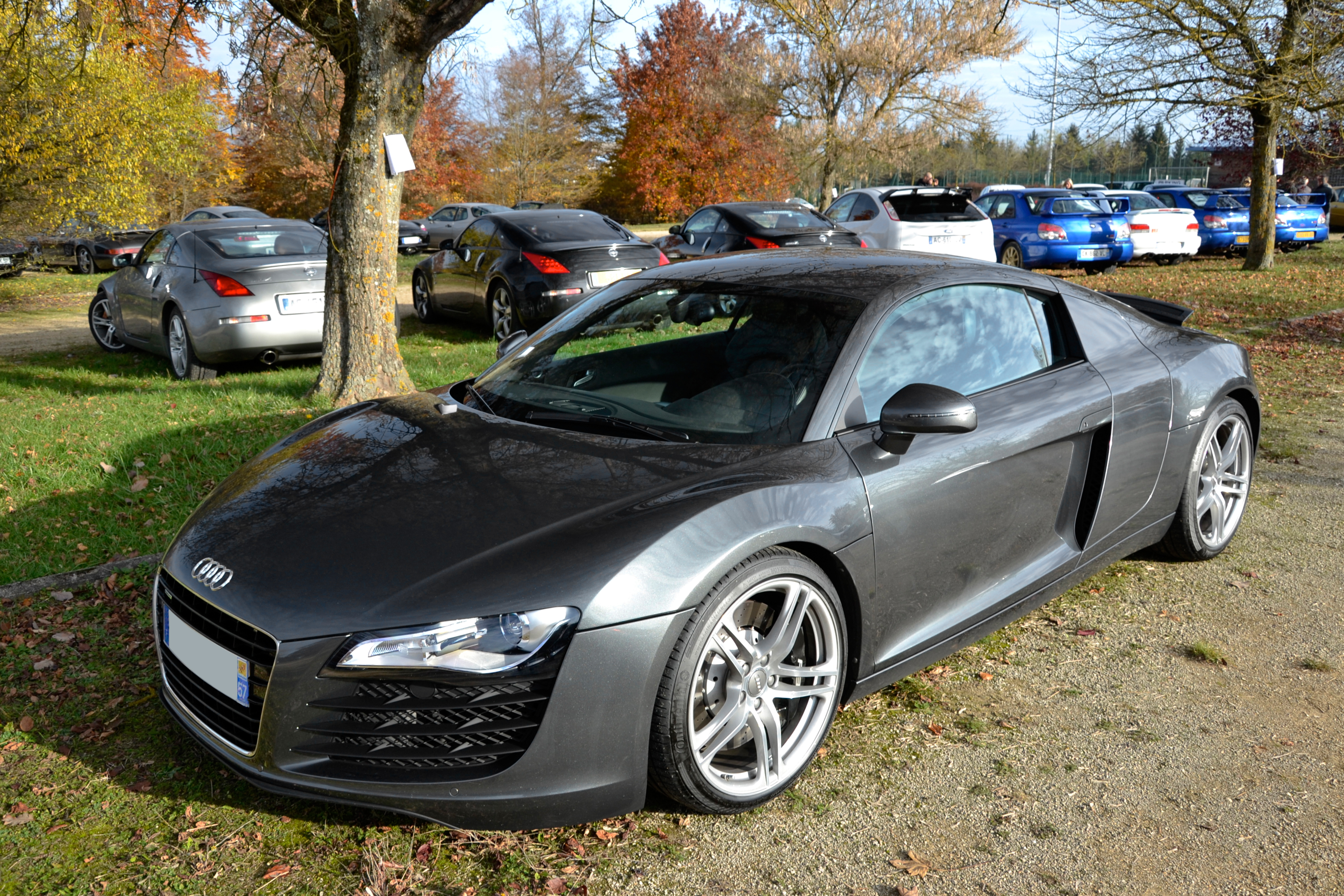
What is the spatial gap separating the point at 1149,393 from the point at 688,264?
1.89m

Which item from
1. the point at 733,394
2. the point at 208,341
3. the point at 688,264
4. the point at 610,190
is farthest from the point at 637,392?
the point at 610,190

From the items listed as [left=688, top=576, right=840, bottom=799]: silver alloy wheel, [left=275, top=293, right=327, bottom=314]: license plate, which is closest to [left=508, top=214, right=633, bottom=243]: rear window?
[left=275, top=293, right=327, bottom=314]: license plate

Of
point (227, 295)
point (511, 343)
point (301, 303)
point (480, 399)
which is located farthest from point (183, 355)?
point (480, 399)

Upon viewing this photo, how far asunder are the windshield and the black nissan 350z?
6.29 meters

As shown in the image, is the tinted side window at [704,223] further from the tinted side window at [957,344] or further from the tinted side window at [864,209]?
the tinted side window at [957,344]

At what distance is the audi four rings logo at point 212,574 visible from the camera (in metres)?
2.74

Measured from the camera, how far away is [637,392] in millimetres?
3656

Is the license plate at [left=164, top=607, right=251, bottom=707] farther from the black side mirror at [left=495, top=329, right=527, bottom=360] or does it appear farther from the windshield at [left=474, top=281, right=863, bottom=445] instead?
the black side mirror at [left=495, top=329, right=527, bottom=360]

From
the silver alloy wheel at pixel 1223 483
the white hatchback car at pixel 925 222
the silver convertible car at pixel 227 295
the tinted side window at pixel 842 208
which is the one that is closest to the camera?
the silver alloy wheel at pixel 1223 483

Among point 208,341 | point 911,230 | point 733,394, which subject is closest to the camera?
point 733,394

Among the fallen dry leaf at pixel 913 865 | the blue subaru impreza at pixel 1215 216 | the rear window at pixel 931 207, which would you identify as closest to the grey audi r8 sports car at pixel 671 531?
the fallen dry leaf at pixel 913 865

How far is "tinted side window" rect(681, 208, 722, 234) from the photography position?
44.5ft

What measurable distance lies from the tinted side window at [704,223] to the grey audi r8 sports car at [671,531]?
9468mm

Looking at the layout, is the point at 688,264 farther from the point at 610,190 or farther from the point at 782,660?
the point at 610,190
